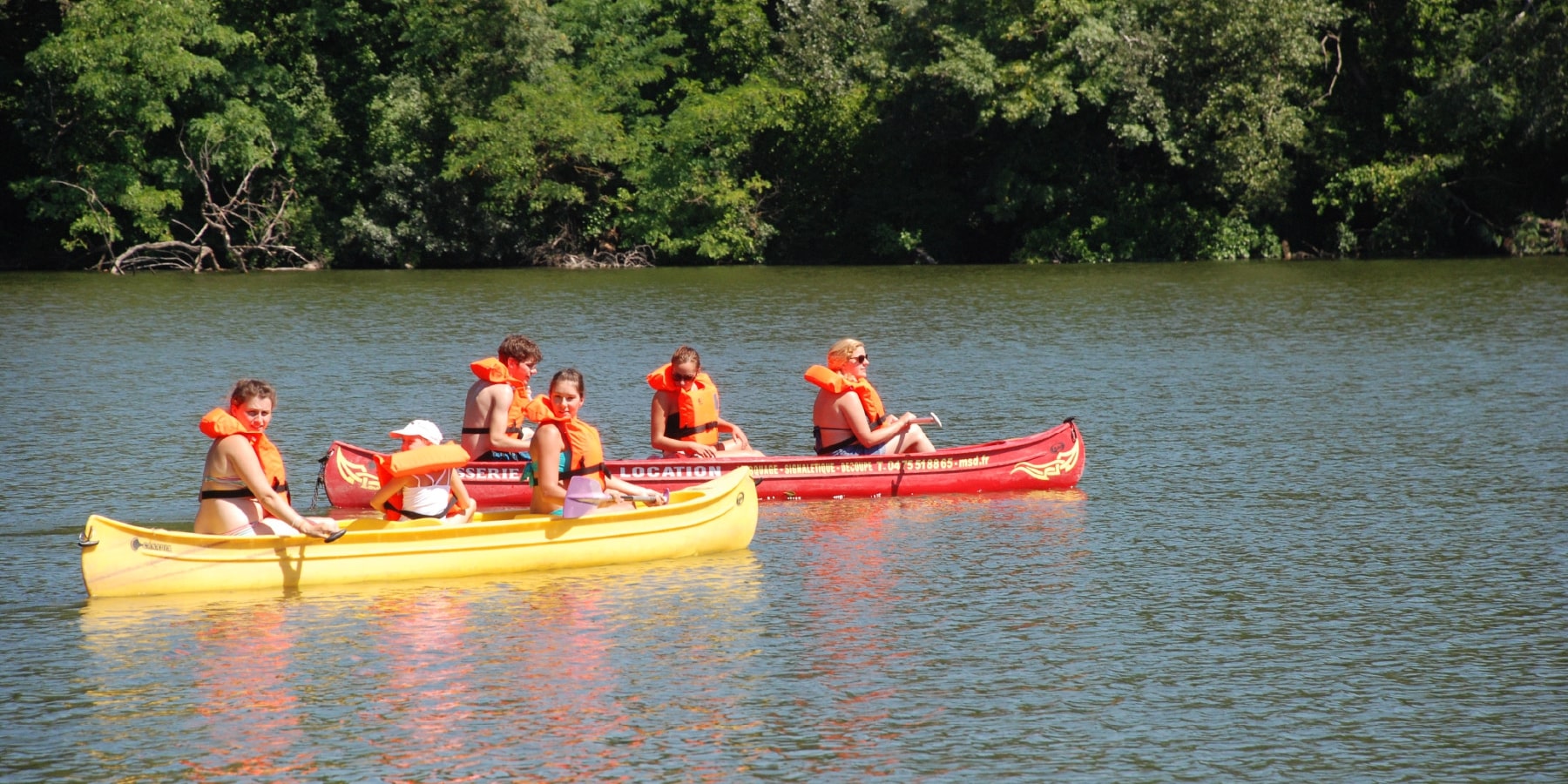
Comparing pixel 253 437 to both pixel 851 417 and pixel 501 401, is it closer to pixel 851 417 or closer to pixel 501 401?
pixel 501 401

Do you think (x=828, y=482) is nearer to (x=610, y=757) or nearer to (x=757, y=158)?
(x=610, y=757)

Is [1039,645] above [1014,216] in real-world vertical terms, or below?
below

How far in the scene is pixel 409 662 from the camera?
8516 mm

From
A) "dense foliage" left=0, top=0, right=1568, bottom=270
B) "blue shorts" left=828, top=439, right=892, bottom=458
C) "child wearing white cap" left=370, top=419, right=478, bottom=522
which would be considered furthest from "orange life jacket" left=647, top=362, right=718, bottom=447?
"dense foliage" left=0, top=0, right=1568, bottom=270

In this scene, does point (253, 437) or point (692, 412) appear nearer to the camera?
point (253, 437)

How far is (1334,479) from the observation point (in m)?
13.4

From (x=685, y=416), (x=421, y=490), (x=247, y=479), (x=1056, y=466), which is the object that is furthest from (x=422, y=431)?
(x=1056, y=466)

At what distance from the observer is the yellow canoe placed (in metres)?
9.65

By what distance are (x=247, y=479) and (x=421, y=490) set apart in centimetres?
124

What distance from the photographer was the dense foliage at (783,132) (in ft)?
132

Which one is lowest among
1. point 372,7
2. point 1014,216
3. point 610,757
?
point 610,757

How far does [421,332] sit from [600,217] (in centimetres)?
2083

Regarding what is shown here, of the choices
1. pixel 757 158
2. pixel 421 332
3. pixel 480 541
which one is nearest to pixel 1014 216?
pixel 757 158

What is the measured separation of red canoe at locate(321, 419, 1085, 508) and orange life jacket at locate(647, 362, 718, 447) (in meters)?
0.50
